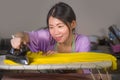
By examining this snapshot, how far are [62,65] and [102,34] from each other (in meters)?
1.74

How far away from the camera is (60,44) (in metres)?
1.29

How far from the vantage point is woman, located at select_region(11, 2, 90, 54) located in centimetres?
113

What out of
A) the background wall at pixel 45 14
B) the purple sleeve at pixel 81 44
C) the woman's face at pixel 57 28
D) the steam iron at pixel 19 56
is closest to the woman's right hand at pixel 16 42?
the steam iron at pixel 19 56

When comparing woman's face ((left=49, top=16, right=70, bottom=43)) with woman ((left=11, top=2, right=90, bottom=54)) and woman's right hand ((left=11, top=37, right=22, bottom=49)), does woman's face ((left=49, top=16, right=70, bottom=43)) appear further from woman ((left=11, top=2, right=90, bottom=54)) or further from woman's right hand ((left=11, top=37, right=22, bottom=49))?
woman's right hand ((left=11, top=37, right=22, bottom=49))

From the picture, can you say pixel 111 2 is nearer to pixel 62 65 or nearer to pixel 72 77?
pixel 72 77

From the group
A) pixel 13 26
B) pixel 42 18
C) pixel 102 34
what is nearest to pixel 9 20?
pixel 13 26

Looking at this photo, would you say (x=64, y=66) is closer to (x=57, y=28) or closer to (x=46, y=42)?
(x=57, y=28)

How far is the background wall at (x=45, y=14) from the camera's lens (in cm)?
242

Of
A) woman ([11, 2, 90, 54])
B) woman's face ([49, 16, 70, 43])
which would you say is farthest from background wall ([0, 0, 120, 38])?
woman's face ([49, 16, 70, 43])

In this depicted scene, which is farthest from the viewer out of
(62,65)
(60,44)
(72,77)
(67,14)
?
(60,44)

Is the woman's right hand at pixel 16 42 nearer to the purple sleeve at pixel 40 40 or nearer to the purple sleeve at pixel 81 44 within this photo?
the purple sleeve at pixel 40 40

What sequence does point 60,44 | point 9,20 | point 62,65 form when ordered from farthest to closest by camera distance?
point 9,20 < point 60,44 < point 62,65

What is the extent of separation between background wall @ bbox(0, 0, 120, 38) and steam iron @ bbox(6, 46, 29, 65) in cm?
152

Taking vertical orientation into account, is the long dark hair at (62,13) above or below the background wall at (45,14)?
above
